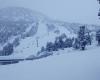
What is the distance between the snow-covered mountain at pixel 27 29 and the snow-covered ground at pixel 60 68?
213 millimetres

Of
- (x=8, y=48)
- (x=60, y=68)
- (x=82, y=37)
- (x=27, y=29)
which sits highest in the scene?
(x=27, y=29)

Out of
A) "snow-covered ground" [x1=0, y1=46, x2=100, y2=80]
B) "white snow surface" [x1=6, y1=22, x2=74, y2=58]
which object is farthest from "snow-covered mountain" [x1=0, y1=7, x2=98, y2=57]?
"snow-covered ground" [x1=0, y1=46, x2=100, y2=80]

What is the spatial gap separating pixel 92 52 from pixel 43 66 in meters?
0.97

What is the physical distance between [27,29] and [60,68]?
0.74 metres

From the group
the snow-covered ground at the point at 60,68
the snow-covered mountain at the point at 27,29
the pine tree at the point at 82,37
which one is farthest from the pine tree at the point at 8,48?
the pine tree at the point at 82,37

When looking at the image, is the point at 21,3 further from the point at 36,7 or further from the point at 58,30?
the point at 58,30

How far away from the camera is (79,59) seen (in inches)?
116

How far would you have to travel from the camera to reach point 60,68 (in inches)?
102

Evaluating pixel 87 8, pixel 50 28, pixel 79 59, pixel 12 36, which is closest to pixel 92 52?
pixel 79 59

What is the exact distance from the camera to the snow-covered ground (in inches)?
92.6

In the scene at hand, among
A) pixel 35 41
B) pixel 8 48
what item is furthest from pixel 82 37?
pixel 8 48

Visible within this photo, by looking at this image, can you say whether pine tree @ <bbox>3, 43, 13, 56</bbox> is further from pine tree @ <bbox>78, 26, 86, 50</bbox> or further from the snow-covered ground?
pine tree @ <bbox>78, 26, 86, 50</bbox>

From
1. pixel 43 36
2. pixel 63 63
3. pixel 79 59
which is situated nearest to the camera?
pixel 43 36

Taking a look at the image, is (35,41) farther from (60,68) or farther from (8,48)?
(60,68)
